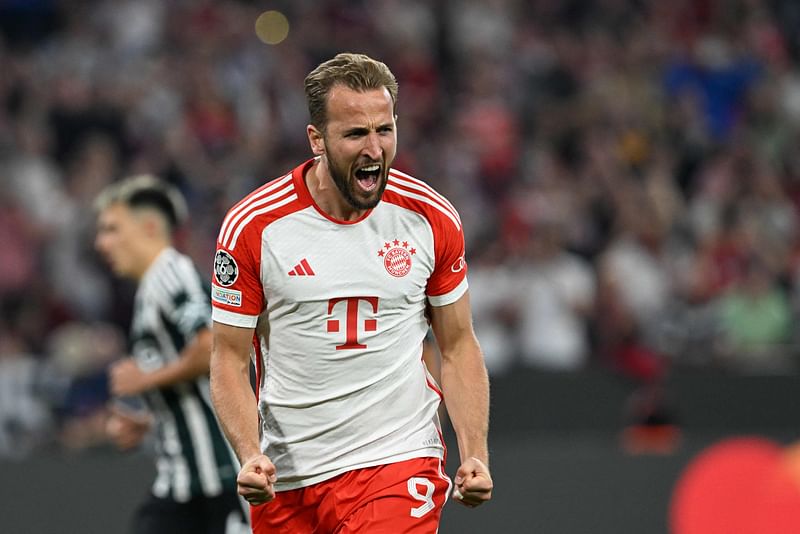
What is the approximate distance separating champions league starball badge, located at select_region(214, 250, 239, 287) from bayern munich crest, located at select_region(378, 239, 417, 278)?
452 mm

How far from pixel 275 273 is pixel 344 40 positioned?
8828 millimetres

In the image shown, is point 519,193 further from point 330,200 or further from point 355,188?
point 355,188

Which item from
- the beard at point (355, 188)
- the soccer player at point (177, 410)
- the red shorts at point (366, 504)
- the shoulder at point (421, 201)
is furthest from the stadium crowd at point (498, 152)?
the beard at point (355, 188)

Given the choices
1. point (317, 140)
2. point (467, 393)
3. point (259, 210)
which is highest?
point (317, 140)

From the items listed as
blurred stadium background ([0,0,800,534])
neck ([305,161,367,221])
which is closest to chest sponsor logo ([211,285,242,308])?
neck ([305,161,367,221])

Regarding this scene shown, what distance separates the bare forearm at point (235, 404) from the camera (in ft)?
13.8

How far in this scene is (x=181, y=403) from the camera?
566 centimetres

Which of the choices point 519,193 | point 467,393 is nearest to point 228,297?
point 467,393

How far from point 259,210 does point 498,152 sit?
7.77m

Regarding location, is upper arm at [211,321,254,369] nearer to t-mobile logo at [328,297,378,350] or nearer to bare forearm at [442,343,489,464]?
t-mobile logo at [328,297,378,350]

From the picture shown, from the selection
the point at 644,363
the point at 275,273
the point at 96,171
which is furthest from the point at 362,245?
the point at 96,171

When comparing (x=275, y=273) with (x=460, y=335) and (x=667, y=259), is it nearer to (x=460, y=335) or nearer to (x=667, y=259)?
(x=460, y=335)

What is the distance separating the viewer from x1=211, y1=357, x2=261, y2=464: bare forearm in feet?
13.8

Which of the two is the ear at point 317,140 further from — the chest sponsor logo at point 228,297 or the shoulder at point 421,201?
the chest sponsor logo at point 228,297
